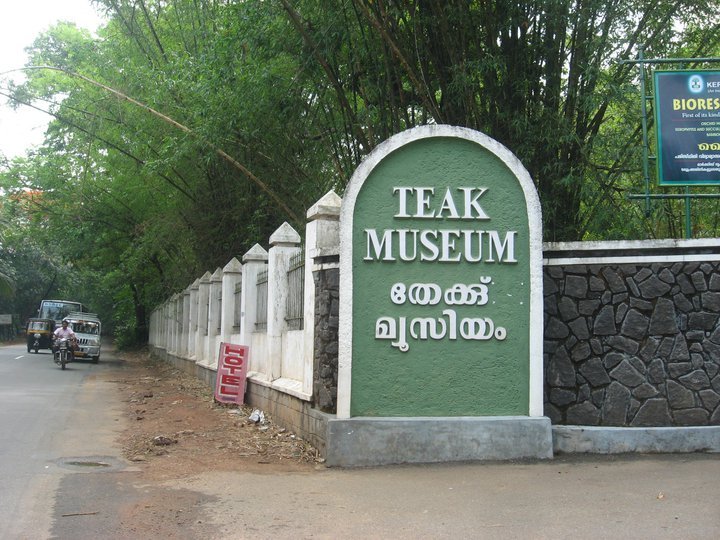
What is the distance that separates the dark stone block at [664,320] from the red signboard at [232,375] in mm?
7355

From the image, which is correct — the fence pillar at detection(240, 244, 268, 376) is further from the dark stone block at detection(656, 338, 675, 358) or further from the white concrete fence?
the dark stone block at detection(656, 338, 675, 358)

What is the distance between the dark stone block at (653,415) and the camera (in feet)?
28.7

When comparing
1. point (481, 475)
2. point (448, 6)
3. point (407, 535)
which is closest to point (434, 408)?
point (481, 475)

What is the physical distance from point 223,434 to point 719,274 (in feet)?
21.8

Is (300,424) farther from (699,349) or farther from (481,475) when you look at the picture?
(699,349)

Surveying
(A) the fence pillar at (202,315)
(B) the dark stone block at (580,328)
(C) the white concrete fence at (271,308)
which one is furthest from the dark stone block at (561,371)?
(A) the fence pillar at (202,315)

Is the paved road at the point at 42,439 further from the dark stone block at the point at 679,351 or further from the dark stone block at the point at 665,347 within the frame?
the dark stone block at the point at 679,351

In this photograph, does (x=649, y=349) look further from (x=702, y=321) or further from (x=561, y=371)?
(x=561, y=371)

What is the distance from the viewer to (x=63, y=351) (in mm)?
25219

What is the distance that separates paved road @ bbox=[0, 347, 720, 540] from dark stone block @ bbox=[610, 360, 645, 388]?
0.85m

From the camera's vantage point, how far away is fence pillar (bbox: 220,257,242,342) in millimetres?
16516

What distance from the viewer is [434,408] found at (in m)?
8.49

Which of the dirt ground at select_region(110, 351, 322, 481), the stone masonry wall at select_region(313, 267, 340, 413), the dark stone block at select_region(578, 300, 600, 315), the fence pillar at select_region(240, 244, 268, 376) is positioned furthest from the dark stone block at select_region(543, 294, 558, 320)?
the fence pillar at select_region(240, 244, 268, 376)

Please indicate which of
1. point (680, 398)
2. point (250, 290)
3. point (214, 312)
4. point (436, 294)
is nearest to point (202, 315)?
point (214, 312)
